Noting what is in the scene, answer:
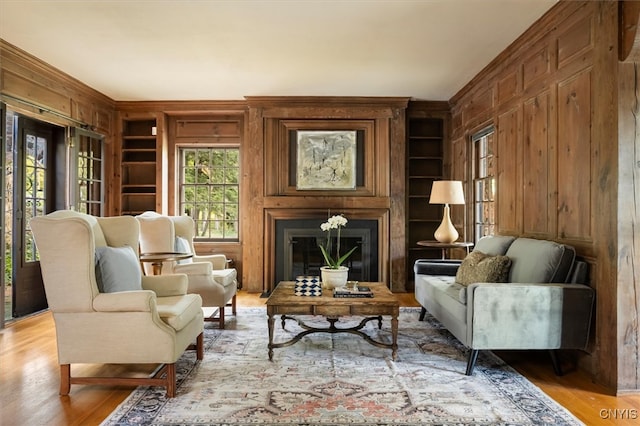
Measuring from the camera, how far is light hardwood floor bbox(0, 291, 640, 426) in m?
2.30

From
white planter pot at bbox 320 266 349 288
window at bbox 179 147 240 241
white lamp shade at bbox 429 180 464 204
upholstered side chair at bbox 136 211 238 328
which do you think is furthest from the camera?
window at bbox 179 147 240 241

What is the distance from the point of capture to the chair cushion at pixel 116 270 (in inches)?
105

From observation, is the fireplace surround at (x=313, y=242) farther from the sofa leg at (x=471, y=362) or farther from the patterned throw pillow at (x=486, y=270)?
the sofa leg at (x=471, y=362)

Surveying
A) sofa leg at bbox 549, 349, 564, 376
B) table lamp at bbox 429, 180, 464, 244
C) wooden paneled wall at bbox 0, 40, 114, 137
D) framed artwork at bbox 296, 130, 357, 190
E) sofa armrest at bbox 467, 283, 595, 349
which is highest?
wooden paneled wall at bbox 0, 40, 114, 137

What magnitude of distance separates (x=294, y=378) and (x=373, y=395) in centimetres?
57

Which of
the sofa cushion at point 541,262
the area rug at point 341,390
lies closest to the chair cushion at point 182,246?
the area rug at point 341,390

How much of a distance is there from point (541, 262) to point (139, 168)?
579cm

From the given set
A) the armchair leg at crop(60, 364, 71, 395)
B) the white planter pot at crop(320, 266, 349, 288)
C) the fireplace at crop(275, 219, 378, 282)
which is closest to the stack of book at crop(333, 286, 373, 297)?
the white planter pot at crop(320, 266, 349, 288)

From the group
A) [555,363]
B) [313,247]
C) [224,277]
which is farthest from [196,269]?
[555,363]

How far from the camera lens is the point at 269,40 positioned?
3.89 meters

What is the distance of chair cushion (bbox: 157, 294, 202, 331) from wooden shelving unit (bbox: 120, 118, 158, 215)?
3837mm

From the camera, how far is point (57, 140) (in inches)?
205

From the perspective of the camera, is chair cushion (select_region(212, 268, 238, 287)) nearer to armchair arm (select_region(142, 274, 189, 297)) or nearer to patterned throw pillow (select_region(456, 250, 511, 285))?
armchair arm (select_region(142, 274, 189, 297))

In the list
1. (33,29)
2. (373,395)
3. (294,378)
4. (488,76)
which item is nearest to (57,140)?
(33,29)
